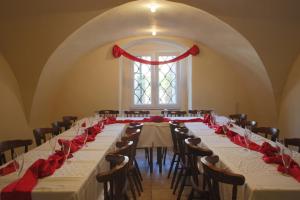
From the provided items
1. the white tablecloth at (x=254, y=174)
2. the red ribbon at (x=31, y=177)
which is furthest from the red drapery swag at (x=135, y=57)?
the red ribbon at (x=31, y=177)

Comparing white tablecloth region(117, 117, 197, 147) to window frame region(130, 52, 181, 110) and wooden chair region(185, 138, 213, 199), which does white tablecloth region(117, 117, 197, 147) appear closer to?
wooden chair region(185, 138, 213, 199)

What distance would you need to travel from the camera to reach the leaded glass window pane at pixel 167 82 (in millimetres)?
8273

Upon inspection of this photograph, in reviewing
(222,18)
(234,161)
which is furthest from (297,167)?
(222,18)

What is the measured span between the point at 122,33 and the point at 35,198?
5.47 m

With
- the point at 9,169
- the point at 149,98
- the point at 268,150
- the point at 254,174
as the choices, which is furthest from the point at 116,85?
the point at 254,174

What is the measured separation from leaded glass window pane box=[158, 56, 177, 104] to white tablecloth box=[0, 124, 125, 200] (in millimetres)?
4777

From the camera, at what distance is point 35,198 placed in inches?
81.3

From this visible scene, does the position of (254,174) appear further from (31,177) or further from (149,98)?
(149,98)

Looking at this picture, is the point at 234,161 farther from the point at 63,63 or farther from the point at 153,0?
the point at 63,63

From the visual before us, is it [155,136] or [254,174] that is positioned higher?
[254,174]

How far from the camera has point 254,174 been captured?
8.00 ft

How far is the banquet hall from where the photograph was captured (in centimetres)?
250

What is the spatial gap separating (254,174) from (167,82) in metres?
5.98

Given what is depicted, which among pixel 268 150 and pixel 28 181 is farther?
pixel 268 150
